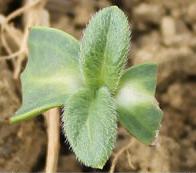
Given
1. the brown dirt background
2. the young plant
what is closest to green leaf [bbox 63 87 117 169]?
the young plant

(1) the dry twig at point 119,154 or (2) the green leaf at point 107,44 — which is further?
(1) the dry twig at point 119,154

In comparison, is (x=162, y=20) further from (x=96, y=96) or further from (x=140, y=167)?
(x=96, y=96)

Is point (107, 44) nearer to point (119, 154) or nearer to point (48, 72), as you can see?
point (48, 72)

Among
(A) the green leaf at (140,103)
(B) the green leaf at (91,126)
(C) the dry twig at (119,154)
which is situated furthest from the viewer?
(C) the dry twig at (119,154)

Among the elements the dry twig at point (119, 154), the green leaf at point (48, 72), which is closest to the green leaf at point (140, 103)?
the green leaf at point (48, 72)

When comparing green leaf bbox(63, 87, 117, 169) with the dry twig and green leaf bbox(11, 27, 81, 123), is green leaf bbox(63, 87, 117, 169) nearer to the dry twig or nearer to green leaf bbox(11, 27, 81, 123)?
green leaf bbox(11, 27, 81, 123)

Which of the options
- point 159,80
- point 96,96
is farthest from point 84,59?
point 159,80

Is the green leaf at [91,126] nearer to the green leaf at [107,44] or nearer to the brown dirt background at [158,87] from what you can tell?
the green leaf at [107,44]

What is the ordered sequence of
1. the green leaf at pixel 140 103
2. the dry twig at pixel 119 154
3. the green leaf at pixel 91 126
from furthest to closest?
the dry twig at pixel 119 154 < the green leaf at pixel 140 103 < the green leaf at pixel 91 126
